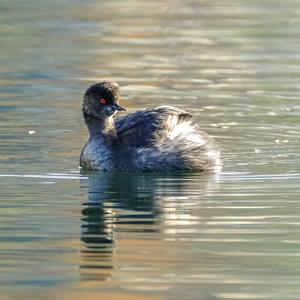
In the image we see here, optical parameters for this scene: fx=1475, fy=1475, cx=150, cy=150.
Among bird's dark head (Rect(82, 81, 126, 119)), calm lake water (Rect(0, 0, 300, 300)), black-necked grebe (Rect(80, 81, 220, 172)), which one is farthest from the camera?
bird's dark head (Rect(82, 81, 126, 119))

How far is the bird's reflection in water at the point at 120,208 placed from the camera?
36.3ft

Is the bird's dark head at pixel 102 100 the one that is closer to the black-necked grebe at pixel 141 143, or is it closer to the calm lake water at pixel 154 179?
the black-necked grebe at pixel 141 143

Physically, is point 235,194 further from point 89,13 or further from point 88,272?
point 89,13

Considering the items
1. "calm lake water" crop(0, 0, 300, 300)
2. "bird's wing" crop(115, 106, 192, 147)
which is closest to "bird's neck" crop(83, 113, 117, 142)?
"bird's wing" crop(115, 106, 192, 147)

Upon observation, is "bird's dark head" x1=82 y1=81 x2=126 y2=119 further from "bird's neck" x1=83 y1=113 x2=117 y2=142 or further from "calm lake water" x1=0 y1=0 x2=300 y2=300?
"calm lake water" x1=0 y1=0 x2=300 y2=300

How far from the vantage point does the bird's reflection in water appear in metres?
11.1

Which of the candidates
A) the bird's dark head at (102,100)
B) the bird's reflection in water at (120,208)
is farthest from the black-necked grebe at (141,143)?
the bird's reflection in water at (120,208)

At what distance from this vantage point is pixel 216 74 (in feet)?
71.7

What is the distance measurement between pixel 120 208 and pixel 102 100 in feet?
8.25

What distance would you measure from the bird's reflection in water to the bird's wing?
374mm

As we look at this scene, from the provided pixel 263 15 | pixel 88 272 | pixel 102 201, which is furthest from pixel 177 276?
pixel 263 15

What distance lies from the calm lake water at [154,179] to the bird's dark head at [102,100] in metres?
0.58

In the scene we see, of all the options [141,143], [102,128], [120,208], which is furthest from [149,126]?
[120,208]

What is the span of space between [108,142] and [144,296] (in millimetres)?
5506
